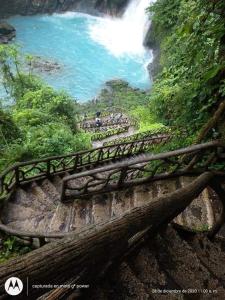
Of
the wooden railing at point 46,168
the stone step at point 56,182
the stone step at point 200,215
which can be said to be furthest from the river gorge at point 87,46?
the stone step at point 200,215

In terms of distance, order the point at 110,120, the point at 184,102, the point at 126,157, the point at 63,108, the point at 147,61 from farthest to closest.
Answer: the point at 147,61, the point at 110,120, the point at 63,108, the point at 126,157, the point at 184,102

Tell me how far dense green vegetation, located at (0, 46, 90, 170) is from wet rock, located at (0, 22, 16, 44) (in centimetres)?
1218

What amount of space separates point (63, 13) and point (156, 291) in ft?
144

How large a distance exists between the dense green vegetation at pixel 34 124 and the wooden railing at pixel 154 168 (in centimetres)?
555

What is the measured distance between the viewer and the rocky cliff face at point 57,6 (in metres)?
41.8

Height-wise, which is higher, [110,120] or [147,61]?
[147,61]

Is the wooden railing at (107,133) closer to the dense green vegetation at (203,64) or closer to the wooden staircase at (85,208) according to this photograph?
the dense green vegetation at (203,64)

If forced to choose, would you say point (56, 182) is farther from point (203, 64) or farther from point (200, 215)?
point (203, 64)

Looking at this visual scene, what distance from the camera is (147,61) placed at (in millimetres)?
36250

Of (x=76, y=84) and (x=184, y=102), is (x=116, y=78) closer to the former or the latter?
(x=76, y=84)

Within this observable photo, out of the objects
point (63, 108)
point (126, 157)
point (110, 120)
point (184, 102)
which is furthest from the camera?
point (110, 120)

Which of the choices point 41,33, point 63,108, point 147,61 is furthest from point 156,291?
point 41,33

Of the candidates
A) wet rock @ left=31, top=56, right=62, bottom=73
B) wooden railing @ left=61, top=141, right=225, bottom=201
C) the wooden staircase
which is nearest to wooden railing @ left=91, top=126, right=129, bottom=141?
wet rock @ left=31, top=56, right=62, bottom=73

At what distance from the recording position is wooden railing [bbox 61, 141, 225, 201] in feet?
19.6
